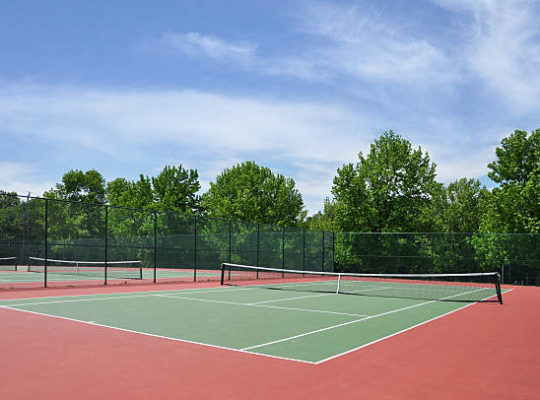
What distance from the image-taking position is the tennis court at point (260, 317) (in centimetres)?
728

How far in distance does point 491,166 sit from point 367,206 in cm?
888

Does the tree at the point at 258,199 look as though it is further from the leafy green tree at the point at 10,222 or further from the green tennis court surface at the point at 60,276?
the leafy green tree at the point at 10,222

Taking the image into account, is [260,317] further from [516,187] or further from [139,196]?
[139,196]

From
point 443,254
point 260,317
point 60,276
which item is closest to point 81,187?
point 60,276

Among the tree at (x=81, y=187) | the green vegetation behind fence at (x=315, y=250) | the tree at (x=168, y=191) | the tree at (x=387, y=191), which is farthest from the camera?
the tree at (x=81, y=187)

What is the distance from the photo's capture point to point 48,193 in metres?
61.9

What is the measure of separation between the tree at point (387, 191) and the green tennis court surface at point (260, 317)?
2251 cm

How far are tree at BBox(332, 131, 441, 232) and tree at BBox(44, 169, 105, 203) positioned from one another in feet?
129

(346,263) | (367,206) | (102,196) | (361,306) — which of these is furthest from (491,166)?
(102,196)

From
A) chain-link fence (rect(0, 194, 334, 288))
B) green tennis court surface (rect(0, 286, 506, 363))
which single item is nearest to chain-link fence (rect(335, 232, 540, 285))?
chain-link fence (rect(0, 194, 334, 288))

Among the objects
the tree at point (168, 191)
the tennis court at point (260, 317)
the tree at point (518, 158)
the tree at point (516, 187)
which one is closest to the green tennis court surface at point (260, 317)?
the tennis court at point (260, 317)

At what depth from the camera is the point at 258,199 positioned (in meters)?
47.5

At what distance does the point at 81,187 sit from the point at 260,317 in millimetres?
60472

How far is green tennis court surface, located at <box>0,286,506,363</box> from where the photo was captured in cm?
731
